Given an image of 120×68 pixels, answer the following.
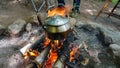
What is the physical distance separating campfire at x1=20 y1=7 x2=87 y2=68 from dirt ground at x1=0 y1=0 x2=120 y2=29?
5.63 ft

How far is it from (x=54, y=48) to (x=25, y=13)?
2.75 meters

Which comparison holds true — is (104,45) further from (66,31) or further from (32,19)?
(32,19)

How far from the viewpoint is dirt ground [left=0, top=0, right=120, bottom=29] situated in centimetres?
647

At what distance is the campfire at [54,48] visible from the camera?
3877mm

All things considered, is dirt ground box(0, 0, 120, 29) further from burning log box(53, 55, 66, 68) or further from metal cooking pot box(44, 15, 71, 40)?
metal cooking pot box(44, 15, 71, 40)

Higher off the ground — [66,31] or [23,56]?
[66,31]

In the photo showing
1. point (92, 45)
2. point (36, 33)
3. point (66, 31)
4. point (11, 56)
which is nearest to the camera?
point (66, 31)

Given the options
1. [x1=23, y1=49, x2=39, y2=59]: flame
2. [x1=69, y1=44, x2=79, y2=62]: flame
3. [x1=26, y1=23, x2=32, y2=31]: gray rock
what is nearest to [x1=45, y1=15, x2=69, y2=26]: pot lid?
[x1=69, y1=44, x2=79, y2=62]: flame

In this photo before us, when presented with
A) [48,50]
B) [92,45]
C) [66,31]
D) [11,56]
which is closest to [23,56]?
[11,56]

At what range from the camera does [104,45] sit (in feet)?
16.7

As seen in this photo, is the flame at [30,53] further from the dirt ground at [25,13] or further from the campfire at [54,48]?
the dirt ground at [25,13]

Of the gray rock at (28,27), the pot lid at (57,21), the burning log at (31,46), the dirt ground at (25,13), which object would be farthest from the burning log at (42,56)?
the dirt ground at (25,13)

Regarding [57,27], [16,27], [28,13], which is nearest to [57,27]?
[57,27]

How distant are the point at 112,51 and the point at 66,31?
51.4 inches
